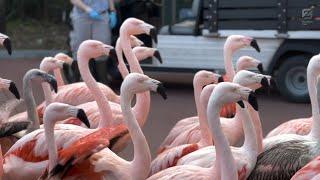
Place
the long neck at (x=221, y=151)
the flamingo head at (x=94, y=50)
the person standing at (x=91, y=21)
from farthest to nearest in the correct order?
the person standing at (x=91, y=21) < the flamingo head at (x=94, y=50) < the long neck at (x=221, y=151)

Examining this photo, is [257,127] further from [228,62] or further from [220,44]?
[220,44]

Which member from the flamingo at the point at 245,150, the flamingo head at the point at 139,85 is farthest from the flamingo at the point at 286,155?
the flamingo head at the point at 139,85

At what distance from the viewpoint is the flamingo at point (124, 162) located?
5551mm

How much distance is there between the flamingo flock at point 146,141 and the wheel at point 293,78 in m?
4.61

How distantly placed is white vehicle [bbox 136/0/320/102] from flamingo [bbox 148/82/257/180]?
6.85 meters

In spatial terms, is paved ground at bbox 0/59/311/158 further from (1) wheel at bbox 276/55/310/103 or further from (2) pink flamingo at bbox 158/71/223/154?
(2) pink flamingo at bbox 158/71/223/154

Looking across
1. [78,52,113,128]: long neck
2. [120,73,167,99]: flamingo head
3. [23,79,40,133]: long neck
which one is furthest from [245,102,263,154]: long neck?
[23,79,40,133]: long neck

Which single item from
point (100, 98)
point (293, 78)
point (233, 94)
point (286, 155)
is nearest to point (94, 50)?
point (100, 98)

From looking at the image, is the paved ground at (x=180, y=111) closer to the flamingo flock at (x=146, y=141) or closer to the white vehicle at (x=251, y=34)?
the white vehicle at (x=251, y=34)

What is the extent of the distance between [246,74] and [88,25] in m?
5.63

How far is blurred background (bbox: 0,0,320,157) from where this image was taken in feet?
39.5

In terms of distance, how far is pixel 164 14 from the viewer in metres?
13.6

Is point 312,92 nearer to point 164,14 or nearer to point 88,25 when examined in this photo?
point 88,25

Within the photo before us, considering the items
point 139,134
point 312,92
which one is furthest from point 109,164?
point 312,92
